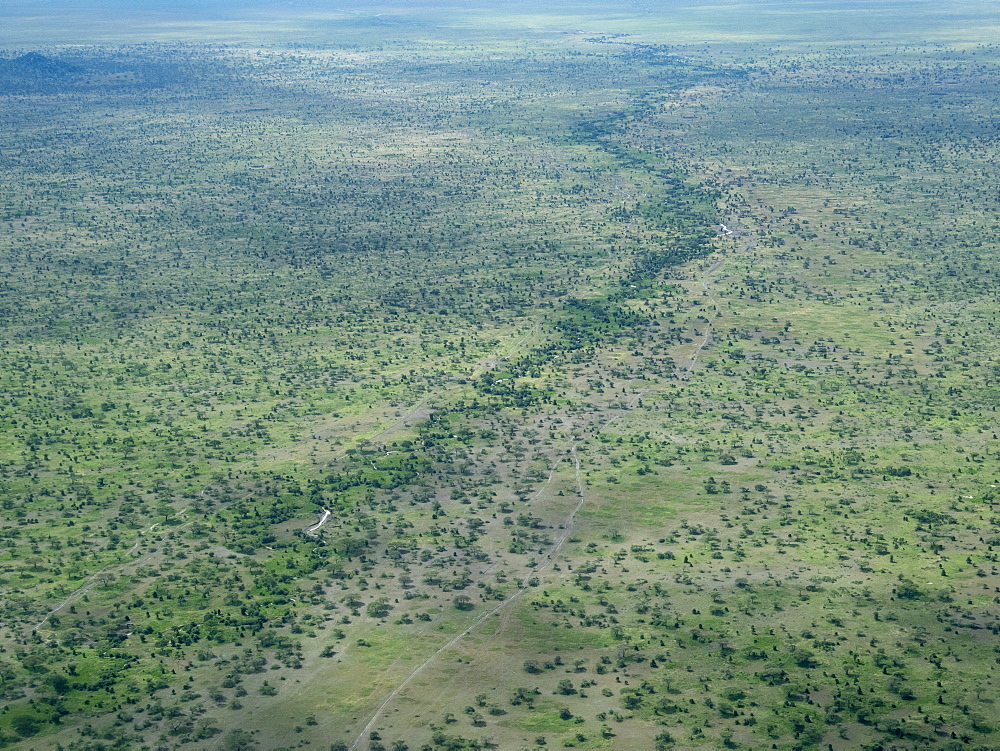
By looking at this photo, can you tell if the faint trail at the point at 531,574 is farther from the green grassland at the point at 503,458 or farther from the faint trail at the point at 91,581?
the faint trail at the point at 91,581

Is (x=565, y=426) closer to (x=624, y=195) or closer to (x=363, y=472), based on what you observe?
(x=363, y=472)

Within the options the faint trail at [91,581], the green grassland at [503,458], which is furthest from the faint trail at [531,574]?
the faint trail at [91,581]

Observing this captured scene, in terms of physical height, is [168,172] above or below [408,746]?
above

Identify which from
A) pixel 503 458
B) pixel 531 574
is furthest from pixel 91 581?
pixel 503 458

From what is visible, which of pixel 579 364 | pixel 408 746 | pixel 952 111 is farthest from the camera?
pixel 952 111

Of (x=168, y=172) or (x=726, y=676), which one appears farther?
(x=168, y=172)

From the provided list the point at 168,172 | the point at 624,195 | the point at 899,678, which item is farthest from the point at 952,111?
the point at 899,678

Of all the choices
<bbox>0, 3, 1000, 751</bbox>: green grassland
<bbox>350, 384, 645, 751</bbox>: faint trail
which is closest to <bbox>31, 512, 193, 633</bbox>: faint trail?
<bbox>0, 3, 1000, 751</bbox>: green grassland

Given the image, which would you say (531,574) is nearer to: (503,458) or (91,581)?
(503,458)

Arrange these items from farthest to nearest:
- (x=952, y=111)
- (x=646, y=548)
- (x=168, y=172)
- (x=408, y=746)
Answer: (x=952, y=111)
(x=168, y=172)
(x=646, y=548)
(x=408, y=746)
